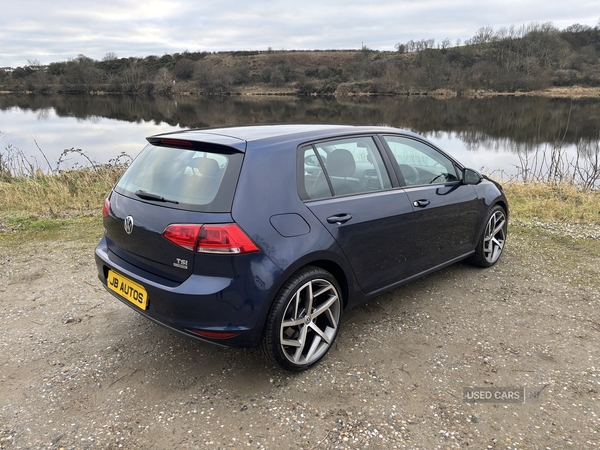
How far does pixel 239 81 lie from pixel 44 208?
2717 inches

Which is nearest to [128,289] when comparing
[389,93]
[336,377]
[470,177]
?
[336,377]

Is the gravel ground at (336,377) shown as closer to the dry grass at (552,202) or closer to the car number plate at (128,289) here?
the car number plate at (128,289)

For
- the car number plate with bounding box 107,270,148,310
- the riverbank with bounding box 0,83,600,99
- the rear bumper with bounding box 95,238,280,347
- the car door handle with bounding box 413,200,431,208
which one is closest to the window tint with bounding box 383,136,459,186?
the car door handle with bounding box 413,200,431,208

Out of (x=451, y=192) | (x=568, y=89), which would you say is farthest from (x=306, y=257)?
(x=568, y=89)

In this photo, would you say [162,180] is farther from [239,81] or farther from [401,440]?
[239,81]

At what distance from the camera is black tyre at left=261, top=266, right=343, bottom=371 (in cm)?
254

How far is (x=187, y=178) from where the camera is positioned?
8.63 ft

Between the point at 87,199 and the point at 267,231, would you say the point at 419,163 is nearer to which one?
the point at 267,231

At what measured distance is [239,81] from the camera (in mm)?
71750

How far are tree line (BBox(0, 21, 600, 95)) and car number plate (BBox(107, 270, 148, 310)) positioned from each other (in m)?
58.5

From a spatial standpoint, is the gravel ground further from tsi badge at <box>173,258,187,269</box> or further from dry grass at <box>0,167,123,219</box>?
dry grass at <box>0,167,123,219</box>

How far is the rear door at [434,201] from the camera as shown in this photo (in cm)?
349

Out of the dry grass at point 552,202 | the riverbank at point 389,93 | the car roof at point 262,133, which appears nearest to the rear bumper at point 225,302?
the car roof at point 262,133

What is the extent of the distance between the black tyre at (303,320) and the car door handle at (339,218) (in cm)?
34
